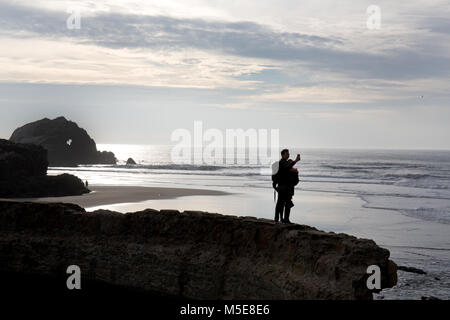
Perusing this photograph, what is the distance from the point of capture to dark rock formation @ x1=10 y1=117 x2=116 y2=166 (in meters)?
96.2

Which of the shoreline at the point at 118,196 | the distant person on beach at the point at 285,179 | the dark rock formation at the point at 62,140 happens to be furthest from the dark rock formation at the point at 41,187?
the dark rock formation at the point at 62,140

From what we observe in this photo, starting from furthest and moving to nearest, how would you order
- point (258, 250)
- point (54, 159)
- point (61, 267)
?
point (54, 159), point (61, 267), point (258, 250)

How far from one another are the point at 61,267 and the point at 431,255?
36.7 feet

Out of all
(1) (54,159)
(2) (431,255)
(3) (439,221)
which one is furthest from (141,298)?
(1) (54,159)

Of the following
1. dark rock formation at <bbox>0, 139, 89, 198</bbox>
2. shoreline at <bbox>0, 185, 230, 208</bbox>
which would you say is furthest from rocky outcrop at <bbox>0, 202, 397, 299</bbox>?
dark rock formation at <bbox>0, 139, 89, 198</bbox>

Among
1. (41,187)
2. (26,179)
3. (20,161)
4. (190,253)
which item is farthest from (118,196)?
(190,253)

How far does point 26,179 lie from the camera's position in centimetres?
3391

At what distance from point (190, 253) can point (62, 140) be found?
304 feet

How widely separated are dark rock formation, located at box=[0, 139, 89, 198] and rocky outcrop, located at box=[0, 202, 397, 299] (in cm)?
2076

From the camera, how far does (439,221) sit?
77.4ft

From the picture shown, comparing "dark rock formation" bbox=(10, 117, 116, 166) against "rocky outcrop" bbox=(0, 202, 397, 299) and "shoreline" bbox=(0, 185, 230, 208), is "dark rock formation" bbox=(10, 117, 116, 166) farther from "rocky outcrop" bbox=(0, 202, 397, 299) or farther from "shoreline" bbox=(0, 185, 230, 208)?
"rocky outcrop" bbox=(0, 202, 397, 299)

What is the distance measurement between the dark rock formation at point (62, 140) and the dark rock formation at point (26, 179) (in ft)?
197

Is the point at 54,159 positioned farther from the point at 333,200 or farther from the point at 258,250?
the point at 258,250

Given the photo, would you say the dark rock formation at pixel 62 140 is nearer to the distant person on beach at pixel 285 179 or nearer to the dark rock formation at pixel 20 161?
the dark rock formation at pixel 20 161
